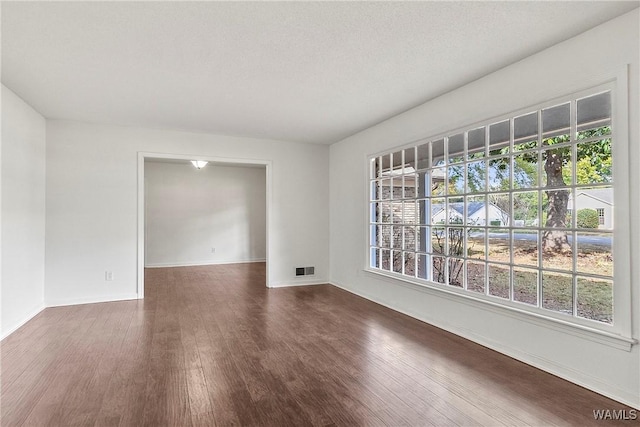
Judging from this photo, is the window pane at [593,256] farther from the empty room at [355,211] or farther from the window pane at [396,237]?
the window pane at [396,237]

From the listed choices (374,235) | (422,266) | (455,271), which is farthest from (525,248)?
(374,235)

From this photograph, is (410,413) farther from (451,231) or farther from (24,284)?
(24,284)

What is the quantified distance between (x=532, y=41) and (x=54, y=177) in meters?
5.61

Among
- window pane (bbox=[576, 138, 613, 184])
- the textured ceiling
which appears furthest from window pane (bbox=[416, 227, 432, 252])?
window pane (bbox=[576, 138, 613, 184])

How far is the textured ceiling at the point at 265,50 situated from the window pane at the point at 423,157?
53 cm

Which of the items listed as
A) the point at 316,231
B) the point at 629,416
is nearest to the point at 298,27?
the point at 629,416

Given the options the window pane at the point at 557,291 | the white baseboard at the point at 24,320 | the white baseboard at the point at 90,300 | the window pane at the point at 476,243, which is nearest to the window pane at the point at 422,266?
the window pane at the point at 476,243

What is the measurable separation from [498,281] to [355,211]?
254 cm

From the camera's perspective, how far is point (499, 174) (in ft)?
10.5

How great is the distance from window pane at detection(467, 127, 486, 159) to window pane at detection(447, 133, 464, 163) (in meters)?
0.08

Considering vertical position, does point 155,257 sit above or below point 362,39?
below

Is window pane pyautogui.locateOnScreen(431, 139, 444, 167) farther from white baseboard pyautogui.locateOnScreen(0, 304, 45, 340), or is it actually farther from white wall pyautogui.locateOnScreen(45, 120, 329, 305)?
white baseboard pyautogui.locateOnScreen(0, 304, 45, 340)

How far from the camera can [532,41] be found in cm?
253

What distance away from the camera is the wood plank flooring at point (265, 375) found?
2.05 metres
